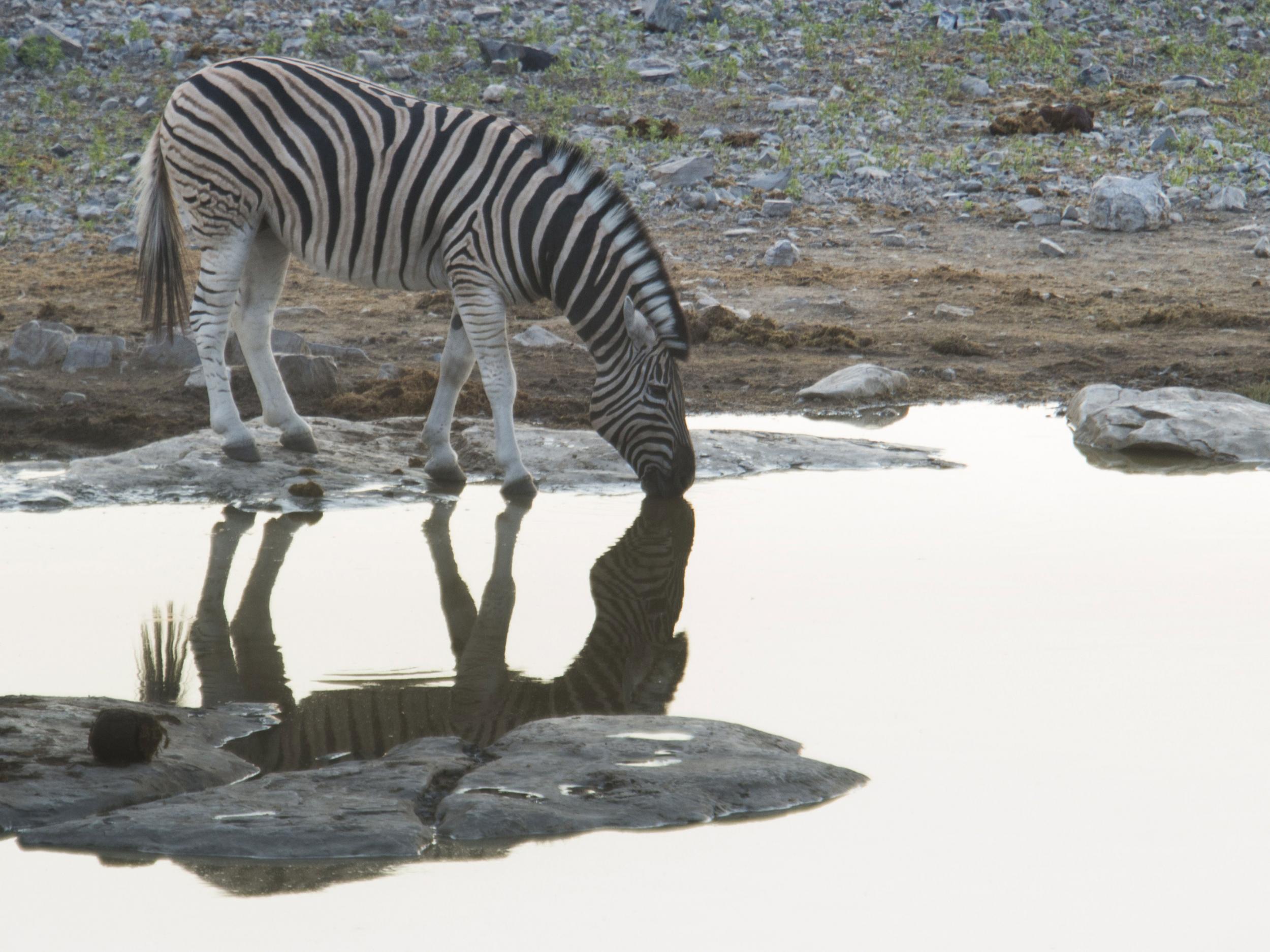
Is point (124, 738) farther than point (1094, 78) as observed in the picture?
No

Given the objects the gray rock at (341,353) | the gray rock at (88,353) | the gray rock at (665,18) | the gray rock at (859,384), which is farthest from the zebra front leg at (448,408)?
the gray rock at (665,18)

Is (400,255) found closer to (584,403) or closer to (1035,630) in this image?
(584,403)

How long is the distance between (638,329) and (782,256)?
630 centimetres

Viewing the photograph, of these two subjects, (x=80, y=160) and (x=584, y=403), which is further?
(x=80, y=160)

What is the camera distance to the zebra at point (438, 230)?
641cm

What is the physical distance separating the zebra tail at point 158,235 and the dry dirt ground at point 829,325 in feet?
2.70

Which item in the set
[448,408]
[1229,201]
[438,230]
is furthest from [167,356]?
[1229,201]

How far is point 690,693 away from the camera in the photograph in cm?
429

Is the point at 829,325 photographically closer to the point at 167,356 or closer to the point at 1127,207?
the point at 1127,207

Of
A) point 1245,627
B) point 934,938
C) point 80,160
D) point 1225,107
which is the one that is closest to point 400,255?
point 1245,627

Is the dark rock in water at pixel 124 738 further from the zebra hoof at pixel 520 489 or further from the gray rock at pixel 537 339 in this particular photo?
the gray rock at pixel 537 339

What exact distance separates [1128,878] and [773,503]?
137 inches

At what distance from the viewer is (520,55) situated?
17453mm

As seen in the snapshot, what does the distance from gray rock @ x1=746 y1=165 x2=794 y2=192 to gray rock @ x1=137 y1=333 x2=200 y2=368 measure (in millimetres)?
6985
